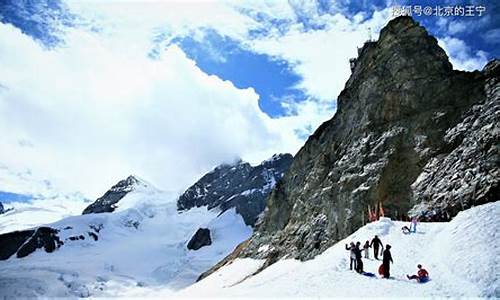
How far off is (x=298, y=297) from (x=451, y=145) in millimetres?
27653

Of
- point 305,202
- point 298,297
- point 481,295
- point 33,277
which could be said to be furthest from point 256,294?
point 33,277

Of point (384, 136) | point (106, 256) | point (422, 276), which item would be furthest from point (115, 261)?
point (422, 276)

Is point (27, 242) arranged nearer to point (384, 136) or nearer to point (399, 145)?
point (384, 136)

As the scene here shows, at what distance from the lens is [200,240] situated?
541ft

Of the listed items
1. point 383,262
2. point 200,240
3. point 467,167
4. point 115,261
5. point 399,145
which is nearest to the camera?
point 383,262

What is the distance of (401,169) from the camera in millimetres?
48375

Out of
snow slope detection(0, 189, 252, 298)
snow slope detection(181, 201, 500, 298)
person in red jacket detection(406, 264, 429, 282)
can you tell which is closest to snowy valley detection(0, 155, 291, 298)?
snow slope detection(0, 189, 252, 298)

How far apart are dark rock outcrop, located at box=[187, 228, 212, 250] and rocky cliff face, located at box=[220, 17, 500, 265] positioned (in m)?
99.0

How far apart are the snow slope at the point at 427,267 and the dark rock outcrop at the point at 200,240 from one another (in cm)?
13054

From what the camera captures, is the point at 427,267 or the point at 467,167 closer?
the point at 427,267

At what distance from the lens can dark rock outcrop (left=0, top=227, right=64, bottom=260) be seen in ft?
530

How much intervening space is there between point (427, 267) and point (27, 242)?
166 metres

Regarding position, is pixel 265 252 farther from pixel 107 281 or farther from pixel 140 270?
pixel 140 270

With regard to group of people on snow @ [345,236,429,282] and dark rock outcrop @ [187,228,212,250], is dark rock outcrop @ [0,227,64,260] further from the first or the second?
group of people on snow @ [345,236,429,282]
